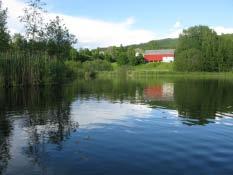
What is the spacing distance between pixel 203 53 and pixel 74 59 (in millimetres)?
52552

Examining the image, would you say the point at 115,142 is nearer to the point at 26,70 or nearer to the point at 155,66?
the point at 26,70

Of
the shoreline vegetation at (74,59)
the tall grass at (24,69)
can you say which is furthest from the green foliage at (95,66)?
the tall grass at (24,69)

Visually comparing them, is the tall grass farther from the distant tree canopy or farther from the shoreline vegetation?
the distant tree canopy

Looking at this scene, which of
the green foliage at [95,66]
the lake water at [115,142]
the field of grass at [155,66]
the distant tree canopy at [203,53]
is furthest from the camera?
the field of grass at [155,66]

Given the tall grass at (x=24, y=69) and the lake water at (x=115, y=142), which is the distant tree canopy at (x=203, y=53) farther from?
the lake water at (x=115, y=142)

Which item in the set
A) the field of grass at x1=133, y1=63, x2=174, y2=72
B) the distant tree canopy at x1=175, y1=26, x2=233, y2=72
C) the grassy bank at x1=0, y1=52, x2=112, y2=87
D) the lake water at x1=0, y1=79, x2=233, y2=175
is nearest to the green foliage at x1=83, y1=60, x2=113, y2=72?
the field of grass at x1=133, y1=63, x2=174, y2=72

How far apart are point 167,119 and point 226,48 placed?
125m

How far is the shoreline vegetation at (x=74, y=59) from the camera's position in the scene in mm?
55812

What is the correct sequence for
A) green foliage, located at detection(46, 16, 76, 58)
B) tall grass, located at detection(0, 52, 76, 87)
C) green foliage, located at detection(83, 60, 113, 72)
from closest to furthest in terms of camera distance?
tall grass, located at detection(0, 52, 76, 87), green foliage, located at detection(46, 16, 76, 58), green foliage, located at detection(83, 60, 113, 72)

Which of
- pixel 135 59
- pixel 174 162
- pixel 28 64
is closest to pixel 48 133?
pixel 174 162

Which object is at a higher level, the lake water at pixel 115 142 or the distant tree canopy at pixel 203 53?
the distant tree canopy at pixel 203 53

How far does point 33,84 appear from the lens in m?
57.2

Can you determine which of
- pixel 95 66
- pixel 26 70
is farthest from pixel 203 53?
pixel 26 70

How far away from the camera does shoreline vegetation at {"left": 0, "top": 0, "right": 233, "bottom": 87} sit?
55812 mm
